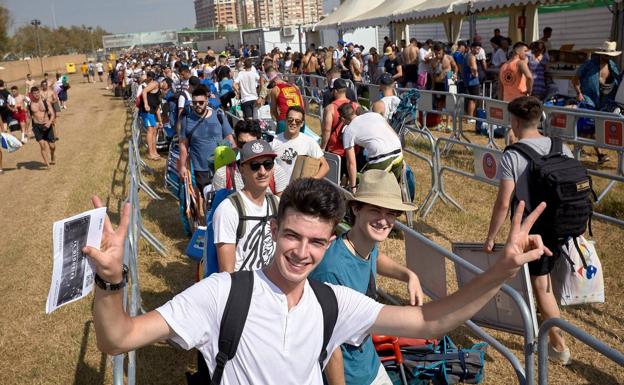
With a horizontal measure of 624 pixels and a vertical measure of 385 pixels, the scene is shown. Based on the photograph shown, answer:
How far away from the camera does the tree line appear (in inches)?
2970

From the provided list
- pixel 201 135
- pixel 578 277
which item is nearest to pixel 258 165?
pixel 578 277

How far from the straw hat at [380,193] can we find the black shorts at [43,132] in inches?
526

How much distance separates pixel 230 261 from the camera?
378 cm

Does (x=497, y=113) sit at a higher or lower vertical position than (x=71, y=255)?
lower

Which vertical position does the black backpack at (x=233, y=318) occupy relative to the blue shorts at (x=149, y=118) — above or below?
above

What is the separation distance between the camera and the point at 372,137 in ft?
22.1

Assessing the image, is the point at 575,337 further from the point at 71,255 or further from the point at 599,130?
the point at 599,130

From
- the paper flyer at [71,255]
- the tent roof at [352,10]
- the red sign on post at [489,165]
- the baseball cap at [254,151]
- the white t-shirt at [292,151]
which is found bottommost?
the red sign on post at [489,165]

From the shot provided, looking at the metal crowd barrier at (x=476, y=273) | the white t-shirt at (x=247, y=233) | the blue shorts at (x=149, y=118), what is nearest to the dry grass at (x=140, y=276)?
the metal crowd barrier at (x=476, y=273)

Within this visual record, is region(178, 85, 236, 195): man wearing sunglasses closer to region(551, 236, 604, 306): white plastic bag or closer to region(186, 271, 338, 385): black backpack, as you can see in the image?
region(551, 236, 604, 306): white plastic bag

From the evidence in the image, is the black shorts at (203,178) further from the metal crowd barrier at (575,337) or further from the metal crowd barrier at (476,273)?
the metal crowd barrier at (575,337)

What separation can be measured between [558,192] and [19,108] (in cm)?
2067

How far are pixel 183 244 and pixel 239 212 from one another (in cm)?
470

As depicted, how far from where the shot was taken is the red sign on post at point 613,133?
21.9ft
